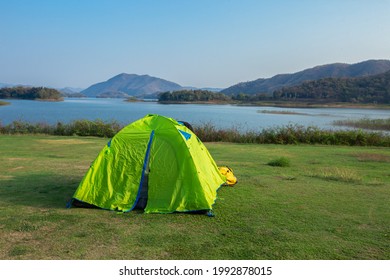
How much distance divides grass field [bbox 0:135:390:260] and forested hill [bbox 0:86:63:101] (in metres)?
100

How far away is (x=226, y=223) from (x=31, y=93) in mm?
107667

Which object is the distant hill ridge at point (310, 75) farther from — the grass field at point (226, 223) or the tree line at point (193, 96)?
the grass field at point (226, 223)

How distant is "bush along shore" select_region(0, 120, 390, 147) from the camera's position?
1878 centimetres

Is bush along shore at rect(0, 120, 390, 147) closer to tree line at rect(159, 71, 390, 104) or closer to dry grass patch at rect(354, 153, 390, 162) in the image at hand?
dry grass patch at rect(354, 153, 390, 162)

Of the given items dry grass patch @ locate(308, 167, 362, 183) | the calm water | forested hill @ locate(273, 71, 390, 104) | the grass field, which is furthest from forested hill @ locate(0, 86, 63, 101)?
dry grass patch @ locate(308, 167, 362, 183)

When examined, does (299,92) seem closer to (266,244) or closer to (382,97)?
(382,97)

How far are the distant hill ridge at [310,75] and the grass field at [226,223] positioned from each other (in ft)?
492

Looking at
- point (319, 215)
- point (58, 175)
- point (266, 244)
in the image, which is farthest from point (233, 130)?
point (266, 244)

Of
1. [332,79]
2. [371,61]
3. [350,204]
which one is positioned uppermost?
[371,61]

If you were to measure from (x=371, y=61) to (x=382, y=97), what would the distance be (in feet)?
394

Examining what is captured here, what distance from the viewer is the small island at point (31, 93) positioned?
10019 centimetres

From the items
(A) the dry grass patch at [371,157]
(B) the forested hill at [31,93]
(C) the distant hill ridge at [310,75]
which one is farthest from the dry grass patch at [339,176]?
(C) the distant hill ridge at [310,75]

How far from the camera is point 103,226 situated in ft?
17.7

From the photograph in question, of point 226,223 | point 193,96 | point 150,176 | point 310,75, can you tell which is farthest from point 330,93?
point 310,75
